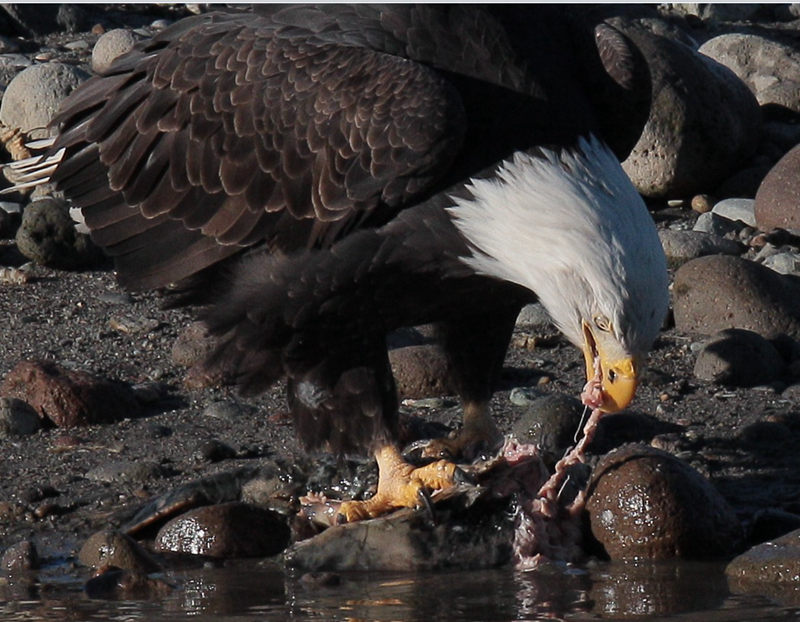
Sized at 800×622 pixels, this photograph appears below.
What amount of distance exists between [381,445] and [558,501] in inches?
27.9

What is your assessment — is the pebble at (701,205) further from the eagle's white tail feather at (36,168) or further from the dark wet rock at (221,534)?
the dark wet rock at (221,534)

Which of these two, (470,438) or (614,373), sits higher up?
(614,373)

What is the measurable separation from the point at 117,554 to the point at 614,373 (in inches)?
64.7

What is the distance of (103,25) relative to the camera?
36.9ft

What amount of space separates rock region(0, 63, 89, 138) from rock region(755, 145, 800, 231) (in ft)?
12.6

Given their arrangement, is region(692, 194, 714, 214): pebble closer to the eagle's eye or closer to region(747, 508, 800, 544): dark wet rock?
region(747, 508, 800, 544): dark wet rock

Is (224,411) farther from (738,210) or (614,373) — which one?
(738,210)

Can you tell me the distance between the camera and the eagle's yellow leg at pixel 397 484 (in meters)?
5.51

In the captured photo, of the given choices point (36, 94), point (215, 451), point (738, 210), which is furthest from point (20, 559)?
point (738, 210)

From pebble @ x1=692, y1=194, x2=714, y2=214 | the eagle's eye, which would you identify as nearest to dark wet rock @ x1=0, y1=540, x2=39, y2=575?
the eagle's eye

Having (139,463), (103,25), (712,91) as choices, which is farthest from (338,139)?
(103,25)

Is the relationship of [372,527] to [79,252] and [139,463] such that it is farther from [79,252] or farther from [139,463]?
[79,252]

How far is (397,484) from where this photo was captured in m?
5.64

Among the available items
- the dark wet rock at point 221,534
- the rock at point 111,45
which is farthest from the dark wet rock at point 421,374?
the rock at point 111,45
